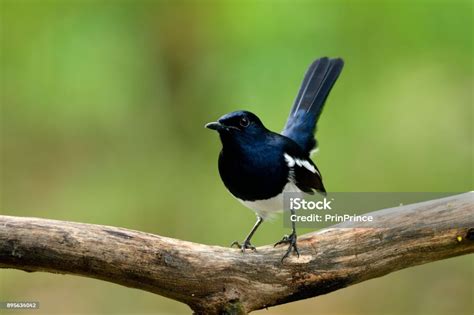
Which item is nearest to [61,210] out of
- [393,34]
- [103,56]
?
[103,56]

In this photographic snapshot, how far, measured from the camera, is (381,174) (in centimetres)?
564

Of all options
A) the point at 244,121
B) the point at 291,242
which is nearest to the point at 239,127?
the point at 244,121

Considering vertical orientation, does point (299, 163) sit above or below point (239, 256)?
above

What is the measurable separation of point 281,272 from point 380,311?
2515 millimetres

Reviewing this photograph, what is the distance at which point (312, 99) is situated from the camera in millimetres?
4195

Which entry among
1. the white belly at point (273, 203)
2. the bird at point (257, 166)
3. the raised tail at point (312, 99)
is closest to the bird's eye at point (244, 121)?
the bird at point (257, 166)

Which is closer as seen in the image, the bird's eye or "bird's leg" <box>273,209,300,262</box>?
"bird's leg" <box>273,209,300,262</box>

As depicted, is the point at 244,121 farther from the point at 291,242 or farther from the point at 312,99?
the point at 312,99

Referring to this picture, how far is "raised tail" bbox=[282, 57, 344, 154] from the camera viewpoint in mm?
4098

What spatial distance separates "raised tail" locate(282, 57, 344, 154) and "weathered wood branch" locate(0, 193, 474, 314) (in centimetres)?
96

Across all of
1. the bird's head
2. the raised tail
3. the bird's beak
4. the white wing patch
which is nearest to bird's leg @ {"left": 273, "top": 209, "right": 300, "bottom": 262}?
the white wing patch

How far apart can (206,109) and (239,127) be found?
2457 mm

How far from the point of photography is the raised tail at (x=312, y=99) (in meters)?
4.10

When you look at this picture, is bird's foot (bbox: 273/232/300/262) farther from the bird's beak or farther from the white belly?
the bird's beak
